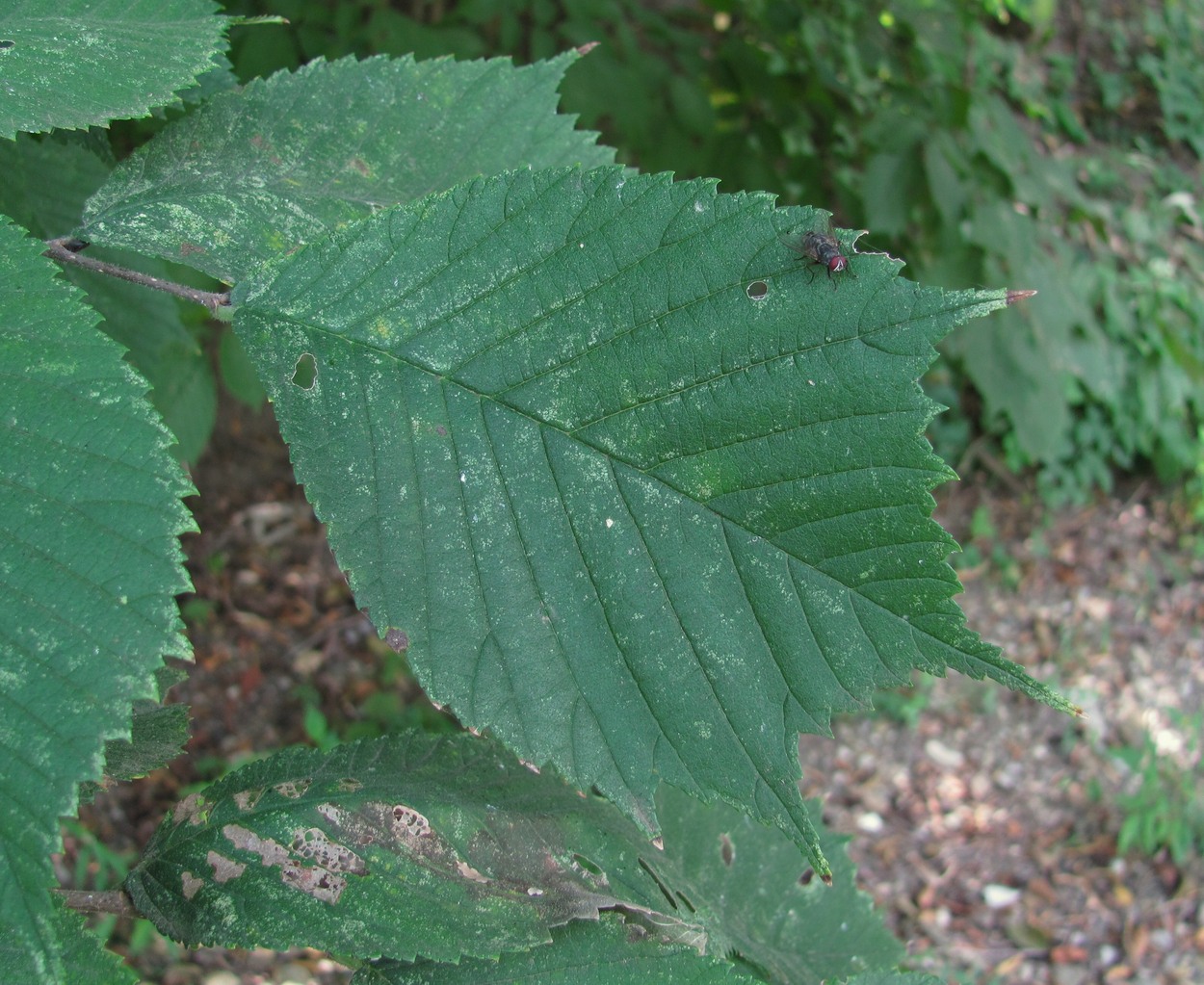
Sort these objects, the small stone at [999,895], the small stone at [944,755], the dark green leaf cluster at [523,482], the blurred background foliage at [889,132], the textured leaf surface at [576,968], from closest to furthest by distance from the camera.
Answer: the dark green leaf cluster at [523,482]
the textured leaf surface at [576,968]
the blurred background foliage at [889,132]
the small stone at [999,895]
the small stone at [944,755]

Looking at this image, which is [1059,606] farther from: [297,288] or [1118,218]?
[297,288]

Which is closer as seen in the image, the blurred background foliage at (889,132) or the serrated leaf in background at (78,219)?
the serrated leaf in background at (78,219)

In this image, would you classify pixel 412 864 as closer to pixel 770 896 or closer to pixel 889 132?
pixel 770 896

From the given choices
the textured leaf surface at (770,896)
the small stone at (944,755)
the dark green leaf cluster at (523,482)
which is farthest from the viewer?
the small stone at (944,755)

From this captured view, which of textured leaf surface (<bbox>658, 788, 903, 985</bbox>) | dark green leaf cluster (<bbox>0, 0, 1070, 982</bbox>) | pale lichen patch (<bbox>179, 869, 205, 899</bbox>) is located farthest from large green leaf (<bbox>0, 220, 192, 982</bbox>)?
textured leaf surface (<bbox>658, 788, 903, 985</bbox>)

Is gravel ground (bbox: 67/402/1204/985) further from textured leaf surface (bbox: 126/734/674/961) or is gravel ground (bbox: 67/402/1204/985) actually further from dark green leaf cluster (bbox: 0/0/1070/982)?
dark green leaf cluster (bbox: 0/0/1070/982)

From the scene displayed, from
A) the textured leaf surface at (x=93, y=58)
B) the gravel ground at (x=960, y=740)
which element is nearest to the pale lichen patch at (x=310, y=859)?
the textured leaf surface at (x=93, y=58)

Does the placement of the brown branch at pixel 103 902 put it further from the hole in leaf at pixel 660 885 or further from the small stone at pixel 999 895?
the small stone at pixel 999 895

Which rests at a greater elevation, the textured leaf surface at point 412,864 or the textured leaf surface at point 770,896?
the textured leaf surface at point 412,864
